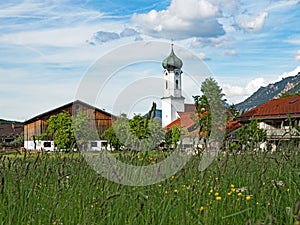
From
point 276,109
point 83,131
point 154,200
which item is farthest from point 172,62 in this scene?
point 276,109

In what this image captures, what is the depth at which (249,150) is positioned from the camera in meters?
7.00

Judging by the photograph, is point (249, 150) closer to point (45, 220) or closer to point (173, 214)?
point (173, 214)

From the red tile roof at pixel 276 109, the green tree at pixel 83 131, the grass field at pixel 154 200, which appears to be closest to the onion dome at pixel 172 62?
the grass field at pixel 154 200

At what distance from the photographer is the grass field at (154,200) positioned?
3.50 meters

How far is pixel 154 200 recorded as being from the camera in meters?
4.22

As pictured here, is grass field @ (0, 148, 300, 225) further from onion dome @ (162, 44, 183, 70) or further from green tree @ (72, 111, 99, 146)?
green tree @ (72, 111, 99, 146)

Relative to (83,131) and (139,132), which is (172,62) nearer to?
(139,132)

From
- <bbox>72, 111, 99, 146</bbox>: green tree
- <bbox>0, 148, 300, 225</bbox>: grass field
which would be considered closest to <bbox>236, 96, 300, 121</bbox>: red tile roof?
<bbox>72, 111, 99, 146</bbox>: green tree

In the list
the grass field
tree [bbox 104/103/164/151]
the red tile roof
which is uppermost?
the red tile roof

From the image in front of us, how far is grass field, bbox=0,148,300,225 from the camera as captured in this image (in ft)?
11.5

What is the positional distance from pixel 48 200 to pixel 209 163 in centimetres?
241

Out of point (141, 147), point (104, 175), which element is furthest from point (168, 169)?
point (104, 175)

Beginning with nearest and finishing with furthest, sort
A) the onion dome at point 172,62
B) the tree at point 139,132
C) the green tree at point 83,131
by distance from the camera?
the tree at point 139,132
the onion dome at point 172,62
the green tree at point 83,131

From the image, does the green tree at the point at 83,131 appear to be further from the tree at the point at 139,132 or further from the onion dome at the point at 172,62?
the onion dome at the point at 172,62
